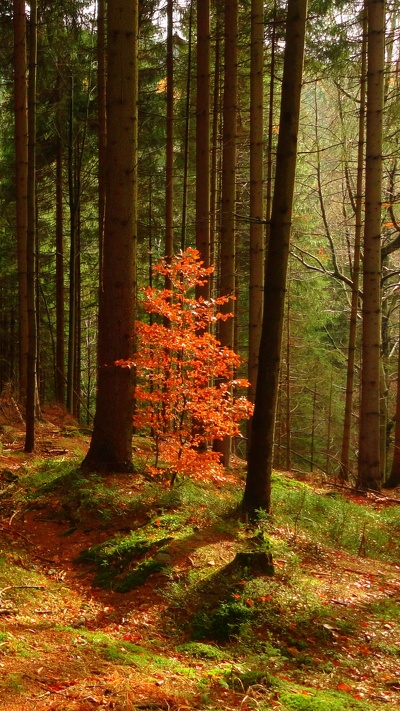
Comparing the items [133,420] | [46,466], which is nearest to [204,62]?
[133,420]

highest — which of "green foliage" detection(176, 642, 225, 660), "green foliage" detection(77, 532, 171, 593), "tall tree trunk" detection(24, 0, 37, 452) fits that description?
"tall tree trunk" detection(24, 0, 37, 452)

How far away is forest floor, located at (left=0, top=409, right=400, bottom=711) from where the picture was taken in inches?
142

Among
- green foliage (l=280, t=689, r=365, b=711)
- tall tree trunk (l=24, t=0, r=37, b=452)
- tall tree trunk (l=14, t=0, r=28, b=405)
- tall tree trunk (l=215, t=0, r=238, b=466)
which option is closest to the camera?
green foliage (l=280, t=689, r=365, b=711)

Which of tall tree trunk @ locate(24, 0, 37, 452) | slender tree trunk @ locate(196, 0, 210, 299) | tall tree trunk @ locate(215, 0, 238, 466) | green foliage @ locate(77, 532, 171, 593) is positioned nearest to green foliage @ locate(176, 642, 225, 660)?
green foliage @ locate(77, 532, 171, 593)

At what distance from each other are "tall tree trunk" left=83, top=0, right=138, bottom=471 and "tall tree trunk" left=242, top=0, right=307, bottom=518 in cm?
206

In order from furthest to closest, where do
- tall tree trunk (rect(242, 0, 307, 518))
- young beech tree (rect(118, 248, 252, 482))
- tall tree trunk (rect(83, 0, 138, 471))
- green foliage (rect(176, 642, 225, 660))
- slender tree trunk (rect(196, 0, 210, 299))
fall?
1. slender tree trunk (rect(196, 0, 210, 299))
2. tall tree trunk (rect(83, 0, 138, 471))
3. young beech tree (rect(118, 248, 252, 482))
4. tall tree trunk (rect(242, 0, 307, 518))
5. green foliage (rect(176, 642, 225, 660))

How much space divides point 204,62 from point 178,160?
22.2 feet

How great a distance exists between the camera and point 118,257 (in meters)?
8.09

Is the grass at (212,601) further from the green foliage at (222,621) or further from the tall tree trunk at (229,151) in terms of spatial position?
the tall tree trunk at (229,151)

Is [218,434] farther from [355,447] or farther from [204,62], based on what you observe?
[355,447]

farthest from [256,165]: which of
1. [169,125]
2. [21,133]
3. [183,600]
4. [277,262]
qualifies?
[183,600]

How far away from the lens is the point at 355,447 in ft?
77.2

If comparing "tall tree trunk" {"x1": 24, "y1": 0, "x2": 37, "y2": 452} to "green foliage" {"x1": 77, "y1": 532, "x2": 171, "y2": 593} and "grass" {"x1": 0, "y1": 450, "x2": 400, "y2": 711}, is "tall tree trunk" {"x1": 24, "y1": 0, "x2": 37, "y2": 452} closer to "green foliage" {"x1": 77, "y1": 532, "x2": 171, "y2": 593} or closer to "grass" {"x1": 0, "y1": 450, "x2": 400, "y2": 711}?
"grass" {"x1": 0, "y1": 450, "x2": 400, "y2": 711}

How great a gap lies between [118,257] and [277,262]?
2.43 meters
